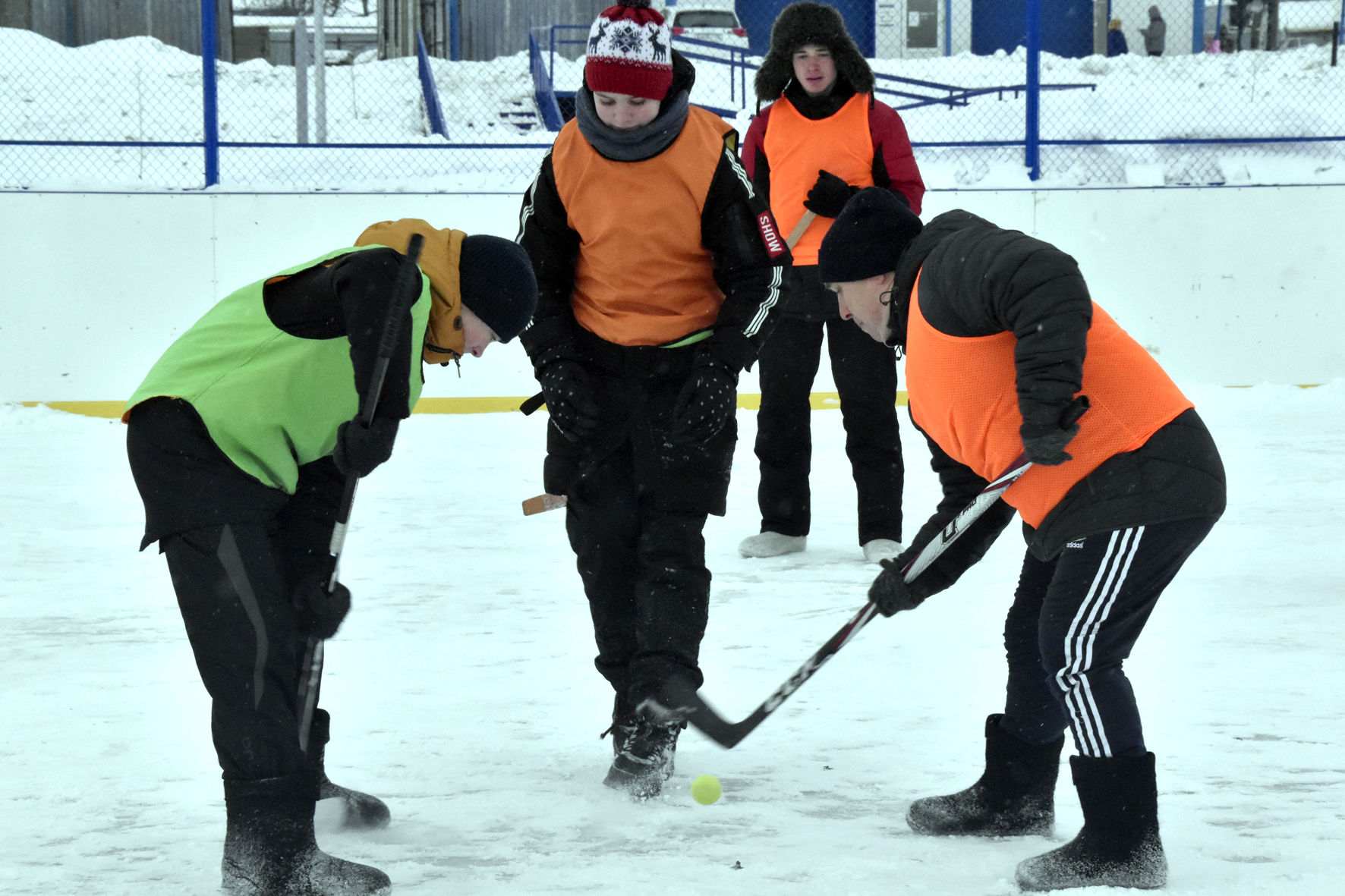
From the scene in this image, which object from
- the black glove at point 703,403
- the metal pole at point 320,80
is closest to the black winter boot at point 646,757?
the black glove at point 703,403

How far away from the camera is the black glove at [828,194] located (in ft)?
13.2

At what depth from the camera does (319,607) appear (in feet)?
6.50

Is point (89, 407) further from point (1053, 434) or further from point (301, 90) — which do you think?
point (1053, 434)

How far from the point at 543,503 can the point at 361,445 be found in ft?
2.84

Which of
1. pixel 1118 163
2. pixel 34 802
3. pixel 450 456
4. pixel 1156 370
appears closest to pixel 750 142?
pixel 450 456

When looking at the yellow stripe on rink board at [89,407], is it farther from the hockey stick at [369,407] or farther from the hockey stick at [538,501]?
the hockey stick at [369,407]

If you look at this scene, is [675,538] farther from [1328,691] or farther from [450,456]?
[450,456]

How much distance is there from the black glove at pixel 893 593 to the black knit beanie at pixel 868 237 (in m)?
0.44

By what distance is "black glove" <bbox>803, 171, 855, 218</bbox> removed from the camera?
13.2 feet

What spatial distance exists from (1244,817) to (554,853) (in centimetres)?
108

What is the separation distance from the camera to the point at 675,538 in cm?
253

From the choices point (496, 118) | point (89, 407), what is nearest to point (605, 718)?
point (89, 407)

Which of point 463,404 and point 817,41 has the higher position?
point 817,41

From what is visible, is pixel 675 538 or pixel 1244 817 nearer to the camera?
pixel 1244 817
